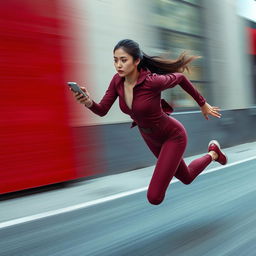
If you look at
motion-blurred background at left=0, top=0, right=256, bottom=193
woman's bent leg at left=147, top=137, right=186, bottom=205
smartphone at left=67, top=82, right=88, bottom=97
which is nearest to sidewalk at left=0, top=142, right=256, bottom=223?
motion-blurred background at left=0, top=0, right=256, bottom=193

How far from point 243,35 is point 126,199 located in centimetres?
1003

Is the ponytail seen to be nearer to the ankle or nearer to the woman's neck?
the woman's neck

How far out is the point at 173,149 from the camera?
387cm

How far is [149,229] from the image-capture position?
14.0 feet

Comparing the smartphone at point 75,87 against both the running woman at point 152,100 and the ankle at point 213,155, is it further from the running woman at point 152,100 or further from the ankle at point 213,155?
the ankle at point 213,155

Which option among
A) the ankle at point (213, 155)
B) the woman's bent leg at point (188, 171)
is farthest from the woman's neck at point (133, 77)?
the ankle at point (213, 155)

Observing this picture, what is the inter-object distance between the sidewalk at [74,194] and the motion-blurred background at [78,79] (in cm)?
19

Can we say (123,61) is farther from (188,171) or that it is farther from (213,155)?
(213,155)

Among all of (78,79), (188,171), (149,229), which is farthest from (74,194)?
(188,171)

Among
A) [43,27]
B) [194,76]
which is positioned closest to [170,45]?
[194,76]

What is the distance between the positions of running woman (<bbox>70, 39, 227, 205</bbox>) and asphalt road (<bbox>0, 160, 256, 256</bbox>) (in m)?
0.46

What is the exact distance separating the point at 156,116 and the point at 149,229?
118 cm

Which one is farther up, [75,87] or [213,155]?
[75,87]

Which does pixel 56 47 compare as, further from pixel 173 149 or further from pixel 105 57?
pixel 173 149
